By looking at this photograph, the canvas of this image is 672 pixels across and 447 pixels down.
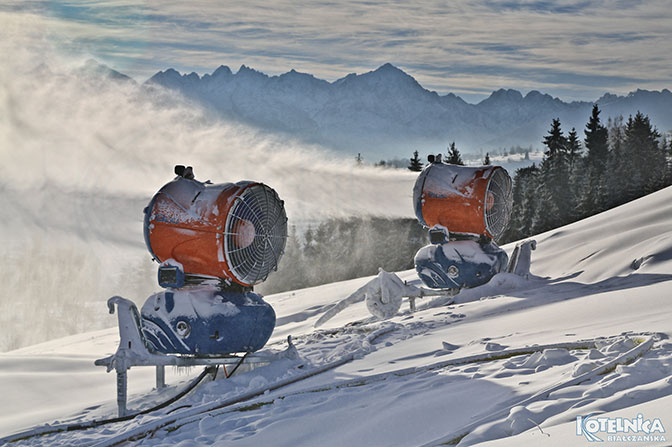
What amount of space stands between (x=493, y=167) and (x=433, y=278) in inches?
90.8

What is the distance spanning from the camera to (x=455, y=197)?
13172mm

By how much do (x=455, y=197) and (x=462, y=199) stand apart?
0.43 ft

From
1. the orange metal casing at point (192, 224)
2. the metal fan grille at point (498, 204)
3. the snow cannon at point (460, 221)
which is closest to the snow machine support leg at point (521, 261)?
the snow cannon at point (460, 221)

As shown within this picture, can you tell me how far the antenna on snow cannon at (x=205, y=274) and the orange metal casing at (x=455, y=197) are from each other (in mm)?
5462

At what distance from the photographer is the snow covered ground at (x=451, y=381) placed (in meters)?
4.69

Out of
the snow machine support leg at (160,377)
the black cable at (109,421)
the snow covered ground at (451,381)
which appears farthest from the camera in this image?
the snow machine support leg at (160,377)

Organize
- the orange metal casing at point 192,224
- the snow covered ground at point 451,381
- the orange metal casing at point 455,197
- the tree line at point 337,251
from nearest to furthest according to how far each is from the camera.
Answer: the snow covered ground at point 451,381 → the orange metal casing at point 192,224 → the orange metal casing at point 455,197 → the tree line at point 337,251

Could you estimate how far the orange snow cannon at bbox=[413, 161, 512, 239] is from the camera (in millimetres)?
13078

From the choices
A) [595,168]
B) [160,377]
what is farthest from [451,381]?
[595,168]

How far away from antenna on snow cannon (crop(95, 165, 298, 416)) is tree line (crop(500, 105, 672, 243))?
1646 inches

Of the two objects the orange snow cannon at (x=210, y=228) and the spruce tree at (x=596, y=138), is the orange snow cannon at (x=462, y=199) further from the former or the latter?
the spruce tree at (x=596, y=138)

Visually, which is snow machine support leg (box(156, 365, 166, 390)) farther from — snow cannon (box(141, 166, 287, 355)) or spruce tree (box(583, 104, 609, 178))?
spruce tree (box(583, 104, 609, 178))

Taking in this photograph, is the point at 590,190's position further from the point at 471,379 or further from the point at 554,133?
the point at 471,379

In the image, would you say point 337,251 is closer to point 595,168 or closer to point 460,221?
point 595,168
